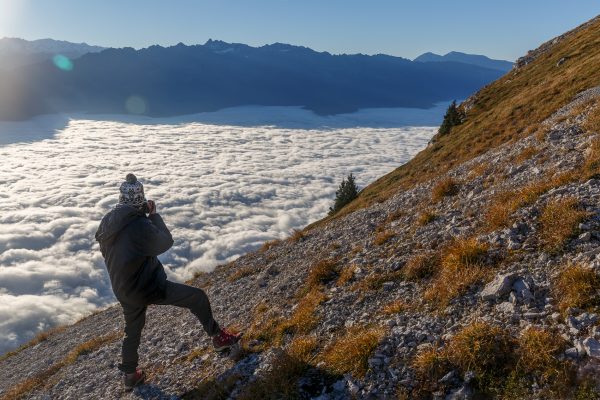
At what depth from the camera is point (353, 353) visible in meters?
7.61

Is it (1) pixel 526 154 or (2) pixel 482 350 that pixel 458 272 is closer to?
(2) pixel 482 350

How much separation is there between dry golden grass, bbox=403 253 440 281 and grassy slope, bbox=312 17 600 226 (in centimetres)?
1492

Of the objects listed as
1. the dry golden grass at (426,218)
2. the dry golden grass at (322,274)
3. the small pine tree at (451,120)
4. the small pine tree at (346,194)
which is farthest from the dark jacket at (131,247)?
the small pine tree at (451,120)

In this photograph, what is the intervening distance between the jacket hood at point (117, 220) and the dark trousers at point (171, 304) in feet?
5.71

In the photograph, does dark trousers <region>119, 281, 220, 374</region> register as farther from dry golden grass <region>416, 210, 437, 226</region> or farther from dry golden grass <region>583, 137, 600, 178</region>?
dry golden grass <region>583, 137, 600, 178</region>

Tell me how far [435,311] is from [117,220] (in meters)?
7.05

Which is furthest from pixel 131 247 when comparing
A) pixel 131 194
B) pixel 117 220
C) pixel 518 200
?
pixel 518 200

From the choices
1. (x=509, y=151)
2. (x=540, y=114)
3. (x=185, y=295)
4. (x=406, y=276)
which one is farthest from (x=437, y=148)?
(x=185, y=295)

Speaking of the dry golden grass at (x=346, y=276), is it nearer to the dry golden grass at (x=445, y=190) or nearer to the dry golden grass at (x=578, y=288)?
the dry golden grass at (x=578, y=288)

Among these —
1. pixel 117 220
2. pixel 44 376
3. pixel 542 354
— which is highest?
pixel 117 220

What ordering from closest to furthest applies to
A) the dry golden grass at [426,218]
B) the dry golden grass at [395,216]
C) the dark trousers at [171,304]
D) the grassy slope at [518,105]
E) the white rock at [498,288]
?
the white rock at [498,288], the dark trousers at [171,304], the dry golden grass at [426,218], the dry golden grass at [395,216], the grassy slope at [518,105]

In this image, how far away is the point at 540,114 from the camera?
26.4 m

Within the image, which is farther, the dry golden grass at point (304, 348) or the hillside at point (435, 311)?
the dry golden grass at point (304, 348)

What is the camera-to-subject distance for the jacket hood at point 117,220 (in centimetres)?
840
